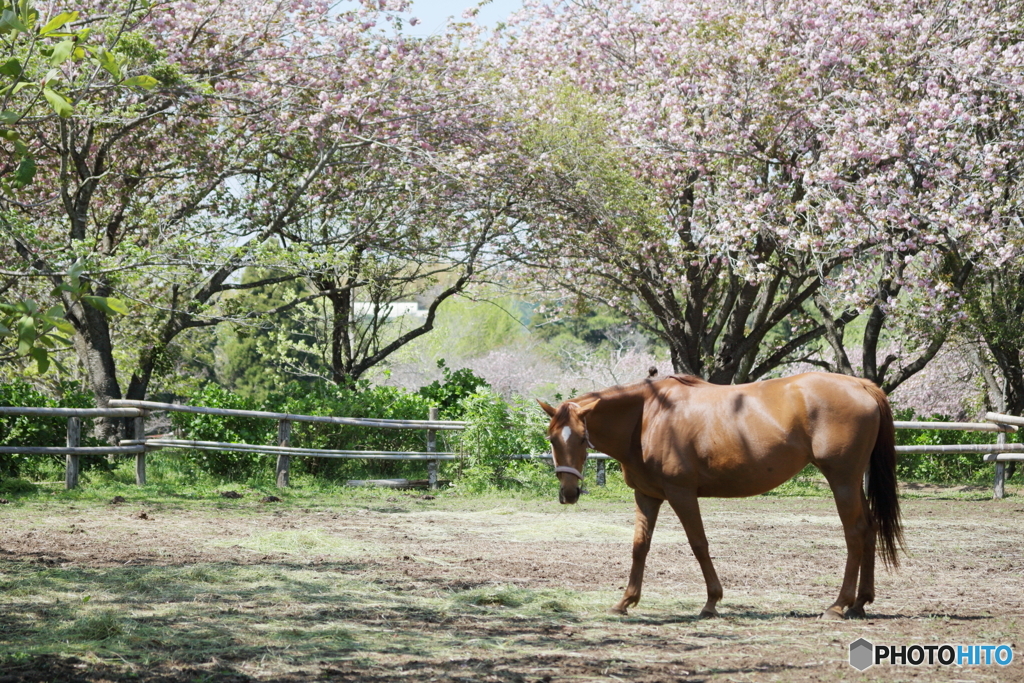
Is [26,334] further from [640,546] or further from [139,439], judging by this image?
[139,439]

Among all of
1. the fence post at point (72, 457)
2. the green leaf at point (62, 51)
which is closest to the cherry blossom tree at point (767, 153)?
the fence post at point (72, 457)

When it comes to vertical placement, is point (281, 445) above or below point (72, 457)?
above

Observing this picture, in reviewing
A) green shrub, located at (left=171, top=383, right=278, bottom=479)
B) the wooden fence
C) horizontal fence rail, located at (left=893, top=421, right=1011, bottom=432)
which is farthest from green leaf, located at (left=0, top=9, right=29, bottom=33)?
horizontal fence rail, located at (left=893, top=421, right=1011, bottom=432)

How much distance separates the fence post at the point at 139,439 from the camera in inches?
459

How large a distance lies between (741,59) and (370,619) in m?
11.1

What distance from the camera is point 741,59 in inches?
558

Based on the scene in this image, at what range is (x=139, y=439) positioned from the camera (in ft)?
38.5

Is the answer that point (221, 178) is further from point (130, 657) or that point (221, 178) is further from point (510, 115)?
point (130, 657)

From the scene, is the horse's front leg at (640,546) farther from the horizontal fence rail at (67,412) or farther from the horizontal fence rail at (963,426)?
the horizontal fence rail at (963,426)

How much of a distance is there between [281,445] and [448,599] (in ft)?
22.5

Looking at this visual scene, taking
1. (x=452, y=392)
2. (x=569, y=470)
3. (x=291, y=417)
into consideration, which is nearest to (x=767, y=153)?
(x=452, y=392)

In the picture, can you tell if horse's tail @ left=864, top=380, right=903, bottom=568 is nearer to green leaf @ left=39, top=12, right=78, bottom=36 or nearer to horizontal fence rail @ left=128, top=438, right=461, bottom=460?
green leaf @ left=39, top=12, right=78, bottom=36

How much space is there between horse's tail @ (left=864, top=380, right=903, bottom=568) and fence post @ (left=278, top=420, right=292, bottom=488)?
8.27 meters

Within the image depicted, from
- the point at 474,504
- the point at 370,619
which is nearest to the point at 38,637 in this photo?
the point at 370,619
